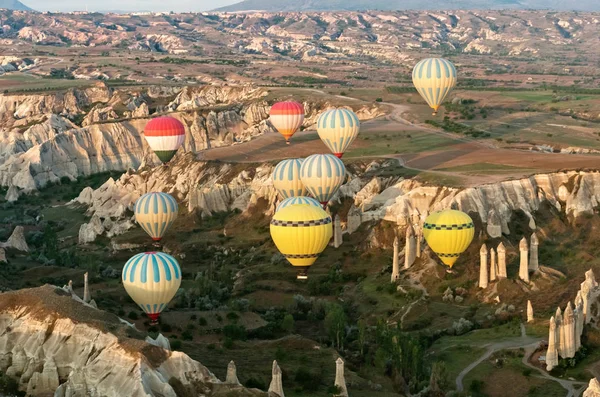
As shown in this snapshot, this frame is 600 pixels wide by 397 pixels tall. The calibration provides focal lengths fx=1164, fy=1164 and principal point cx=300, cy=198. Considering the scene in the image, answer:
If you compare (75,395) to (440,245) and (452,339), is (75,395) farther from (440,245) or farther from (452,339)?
(440,245)

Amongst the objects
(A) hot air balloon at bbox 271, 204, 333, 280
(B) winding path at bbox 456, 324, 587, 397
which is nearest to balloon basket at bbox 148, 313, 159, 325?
(A) hot air balloon at bbox 271, 204, 333, 280

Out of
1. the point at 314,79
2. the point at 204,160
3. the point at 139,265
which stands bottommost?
the point at 314,79

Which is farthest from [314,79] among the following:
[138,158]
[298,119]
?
[298,119]

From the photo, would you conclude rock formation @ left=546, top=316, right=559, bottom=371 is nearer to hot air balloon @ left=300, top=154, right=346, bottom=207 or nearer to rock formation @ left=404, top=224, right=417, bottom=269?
rock formation @ left=404, top=224, right=417, bottom=269

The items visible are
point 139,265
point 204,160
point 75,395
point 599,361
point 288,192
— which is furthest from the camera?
point 204,160

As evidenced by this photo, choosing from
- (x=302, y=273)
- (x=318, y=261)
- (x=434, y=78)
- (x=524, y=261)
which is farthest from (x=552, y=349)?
(x=434, y=78)

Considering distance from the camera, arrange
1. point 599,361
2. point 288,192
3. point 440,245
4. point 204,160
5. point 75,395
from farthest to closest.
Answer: point 204,160 → point 288,192 → point 440,245 → point 599,361 → point 75,395

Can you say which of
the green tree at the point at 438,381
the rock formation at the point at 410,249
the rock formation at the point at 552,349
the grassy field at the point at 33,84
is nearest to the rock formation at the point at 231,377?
the green tree at the point at 438,381
